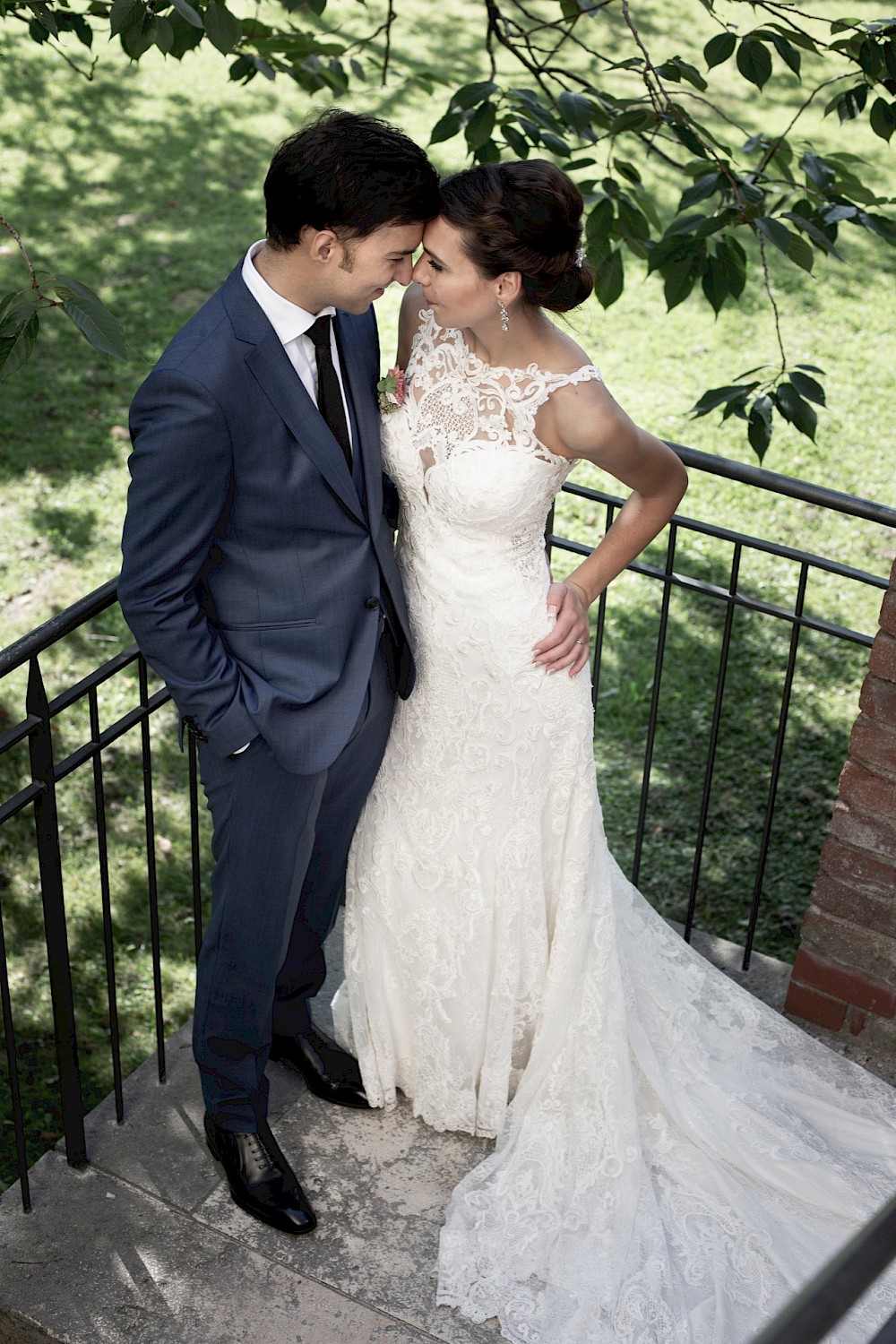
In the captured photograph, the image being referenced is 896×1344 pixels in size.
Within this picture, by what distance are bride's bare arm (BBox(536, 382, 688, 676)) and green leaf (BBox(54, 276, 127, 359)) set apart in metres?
0.85

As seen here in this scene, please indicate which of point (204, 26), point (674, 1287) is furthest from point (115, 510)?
point (674, 1287)

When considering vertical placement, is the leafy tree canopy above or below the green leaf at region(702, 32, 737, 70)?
below

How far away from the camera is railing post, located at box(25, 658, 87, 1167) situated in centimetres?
259

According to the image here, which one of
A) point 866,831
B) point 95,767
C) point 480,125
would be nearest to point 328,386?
point 95,767

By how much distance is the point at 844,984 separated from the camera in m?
3.52

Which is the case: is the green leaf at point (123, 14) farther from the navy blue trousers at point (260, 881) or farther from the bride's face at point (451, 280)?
the navy blue trousers at point (260, 881)

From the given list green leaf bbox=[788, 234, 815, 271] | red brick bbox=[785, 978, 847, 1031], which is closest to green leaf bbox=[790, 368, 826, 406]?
green leaf bbox=[788, 234, 815, 271]

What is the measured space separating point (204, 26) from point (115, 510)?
3661mm

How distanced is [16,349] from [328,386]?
2.08 feet

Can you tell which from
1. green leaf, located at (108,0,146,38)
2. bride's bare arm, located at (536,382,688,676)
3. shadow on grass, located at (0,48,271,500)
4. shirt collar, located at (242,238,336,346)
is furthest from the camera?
shadow on grass, located at (0,48,271,500)

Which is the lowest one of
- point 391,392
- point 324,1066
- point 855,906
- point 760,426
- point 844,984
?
point 324,1066

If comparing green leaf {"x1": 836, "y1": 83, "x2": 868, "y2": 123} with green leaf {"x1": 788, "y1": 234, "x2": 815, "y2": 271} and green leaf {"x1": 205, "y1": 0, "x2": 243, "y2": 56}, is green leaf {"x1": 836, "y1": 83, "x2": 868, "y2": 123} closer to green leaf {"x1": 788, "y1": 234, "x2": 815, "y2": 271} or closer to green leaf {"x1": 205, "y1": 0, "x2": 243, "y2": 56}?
green leaf {"x1": 788, "y1": 234, "x2": 815, "y2": 271}

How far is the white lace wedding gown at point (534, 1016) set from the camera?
278 centimetres

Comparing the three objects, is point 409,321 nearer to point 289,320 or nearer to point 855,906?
point 289,320
